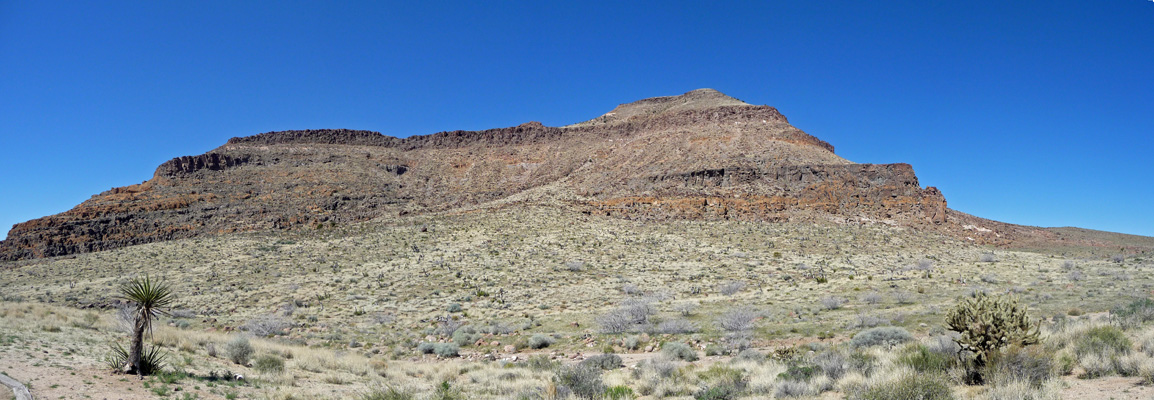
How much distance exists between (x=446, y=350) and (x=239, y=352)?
216 inches

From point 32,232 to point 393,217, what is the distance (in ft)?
111

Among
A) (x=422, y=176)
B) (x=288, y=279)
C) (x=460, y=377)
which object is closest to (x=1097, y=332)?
(x=460, y=377)

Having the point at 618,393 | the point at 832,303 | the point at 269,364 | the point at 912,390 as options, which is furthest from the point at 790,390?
the point at 832,303

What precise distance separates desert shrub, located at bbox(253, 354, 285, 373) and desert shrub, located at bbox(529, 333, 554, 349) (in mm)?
6940

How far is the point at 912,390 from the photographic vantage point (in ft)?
22.5

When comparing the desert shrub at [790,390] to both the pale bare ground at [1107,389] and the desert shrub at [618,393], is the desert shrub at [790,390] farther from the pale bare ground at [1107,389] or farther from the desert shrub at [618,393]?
the pale bare ground at [1107,389]

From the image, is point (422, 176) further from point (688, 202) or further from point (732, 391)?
point (732, 391)

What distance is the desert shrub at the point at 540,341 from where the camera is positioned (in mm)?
16531

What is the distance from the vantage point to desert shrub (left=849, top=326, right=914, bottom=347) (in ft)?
41.6

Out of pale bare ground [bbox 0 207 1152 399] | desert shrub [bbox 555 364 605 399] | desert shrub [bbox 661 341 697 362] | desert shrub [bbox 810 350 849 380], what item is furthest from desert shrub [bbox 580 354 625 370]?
desert shrub [bbox 810 350 849 380]

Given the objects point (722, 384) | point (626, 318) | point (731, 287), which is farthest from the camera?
point (731, 287)

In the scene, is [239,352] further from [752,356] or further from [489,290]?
[489,290]

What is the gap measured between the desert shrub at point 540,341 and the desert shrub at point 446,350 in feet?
7.71

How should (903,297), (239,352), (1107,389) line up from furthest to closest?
(903,297), (239,352), (1107,389)
